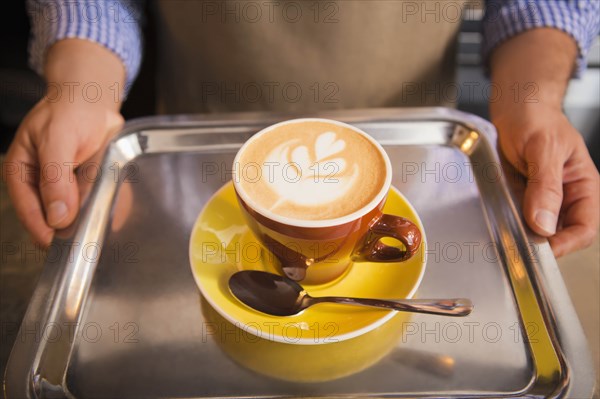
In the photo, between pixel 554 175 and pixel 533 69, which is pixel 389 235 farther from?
pixel 533 69

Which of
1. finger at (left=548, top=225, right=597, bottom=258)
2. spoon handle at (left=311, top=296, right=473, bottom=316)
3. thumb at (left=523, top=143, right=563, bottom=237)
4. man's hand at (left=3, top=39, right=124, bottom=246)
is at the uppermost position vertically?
man's hand at (left=3, top=39, right=124, bottom=246)

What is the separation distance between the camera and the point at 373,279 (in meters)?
0.58

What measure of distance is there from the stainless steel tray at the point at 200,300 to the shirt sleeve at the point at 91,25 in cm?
19

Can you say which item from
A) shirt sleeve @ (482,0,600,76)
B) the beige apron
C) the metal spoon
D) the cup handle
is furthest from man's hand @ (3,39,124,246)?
shirt sleeve @ (482,0,600,76)

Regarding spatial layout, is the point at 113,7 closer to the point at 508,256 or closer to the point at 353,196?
the point at 353,196

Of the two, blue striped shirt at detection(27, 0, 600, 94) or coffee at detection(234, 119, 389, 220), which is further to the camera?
blue striped shirt at detection(27, 0, 600, 94)

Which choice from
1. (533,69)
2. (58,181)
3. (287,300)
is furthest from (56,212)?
(533,69)

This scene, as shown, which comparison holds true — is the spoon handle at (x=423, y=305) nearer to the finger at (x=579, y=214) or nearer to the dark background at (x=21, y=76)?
the finger at (x=579, y=214)

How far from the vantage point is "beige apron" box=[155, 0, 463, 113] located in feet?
2.82

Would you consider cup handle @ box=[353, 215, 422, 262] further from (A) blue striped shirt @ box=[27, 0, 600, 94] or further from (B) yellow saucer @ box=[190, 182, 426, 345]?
(A) blue striped shirt @ box=[27, 0, 600, 94]

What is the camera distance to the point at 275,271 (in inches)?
23.6

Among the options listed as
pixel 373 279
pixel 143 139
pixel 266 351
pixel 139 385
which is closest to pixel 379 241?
pixel 373 279

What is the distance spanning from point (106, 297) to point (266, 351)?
0.70 ft

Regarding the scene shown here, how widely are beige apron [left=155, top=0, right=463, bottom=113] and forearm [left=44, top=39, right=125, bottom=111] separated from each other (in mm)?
147
